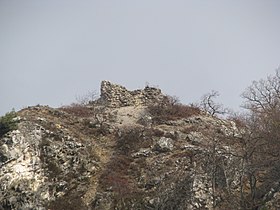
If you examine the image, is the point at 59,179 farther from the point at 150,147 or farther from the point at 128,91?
the point at 128,91

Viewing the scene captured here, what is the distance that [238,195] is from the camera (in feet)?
67.9

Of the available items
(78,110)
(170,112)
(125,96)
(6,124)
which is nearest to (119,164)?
(6,124)

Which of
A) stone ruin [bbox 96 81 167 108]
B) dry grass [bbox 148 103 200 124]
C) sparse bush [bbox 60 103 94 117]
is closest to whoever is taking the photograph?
dry grass [bbox 148 103 200 124]

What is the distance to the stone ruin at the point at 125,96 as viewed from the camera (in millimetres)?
35750

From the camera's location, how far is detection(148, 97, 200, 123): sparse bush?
31.3 m

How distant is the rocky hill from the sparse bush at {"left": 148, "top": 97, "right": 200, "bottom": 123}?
0.82 feet

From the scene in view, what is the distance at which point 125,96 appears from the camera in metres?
36.5

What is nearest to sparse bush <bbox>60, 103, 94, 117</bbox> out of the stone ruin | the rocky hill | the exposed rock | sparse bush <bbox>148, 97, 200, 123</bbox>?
the rocky hill

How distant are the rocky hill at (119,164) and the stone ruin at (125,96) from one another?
187 inches

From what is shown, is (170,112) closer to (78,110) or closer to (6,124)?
(78,110)

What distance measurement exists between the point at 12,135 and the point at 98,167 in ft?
17.8

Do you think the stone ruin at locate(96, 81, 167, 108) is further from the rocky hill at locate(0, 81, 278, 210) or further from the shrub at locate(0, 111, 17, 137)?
the shrub at locate(0, 111, 17, 137)

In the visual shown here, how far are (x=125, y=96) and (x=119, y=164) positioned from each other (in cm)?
1239

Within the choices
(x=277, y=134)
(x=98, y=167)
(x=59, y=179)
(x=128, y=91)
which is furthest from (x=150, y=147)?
(x=128, y=91)
